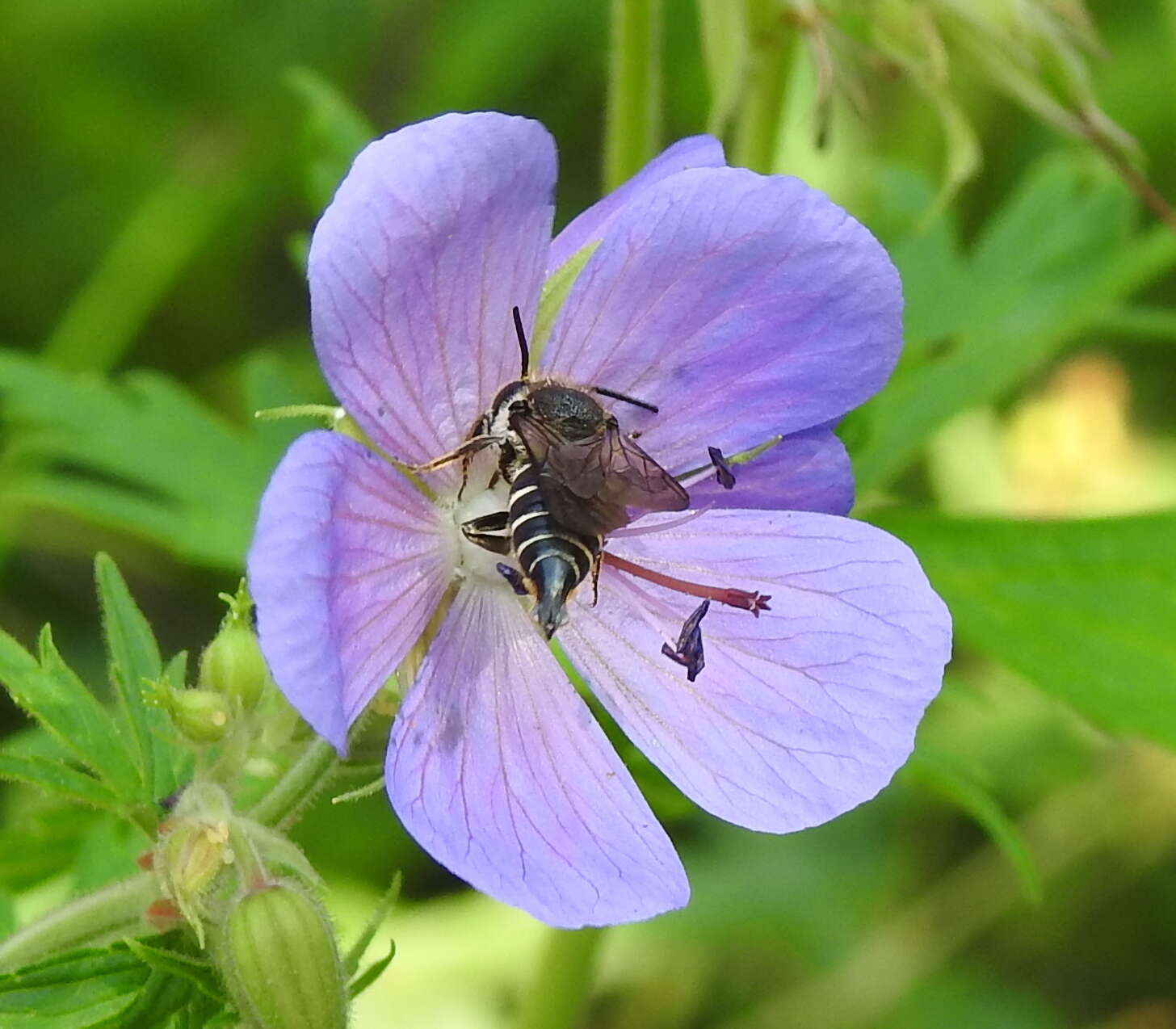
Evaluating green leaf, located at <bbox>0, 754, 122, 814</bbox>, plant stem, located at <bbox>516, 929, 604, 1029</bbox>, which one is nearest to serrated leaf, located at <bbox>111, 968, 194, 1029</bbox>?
green leaf, located at <bbox>0, 754, 122, 814</bbox>

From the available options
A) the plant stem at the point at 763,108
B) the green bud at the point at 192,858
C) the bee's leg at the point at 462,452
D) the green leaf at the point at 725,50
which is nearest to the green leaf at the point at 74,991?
the green bud at the point at 192,858

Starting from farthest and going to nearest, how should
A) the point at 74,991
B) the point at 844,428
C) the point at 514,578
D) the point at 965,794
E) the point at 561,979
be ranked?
the point at 561,979 → the point at 844,428 → the point at 965,794 → the point at 514,578 → the point at 74,991

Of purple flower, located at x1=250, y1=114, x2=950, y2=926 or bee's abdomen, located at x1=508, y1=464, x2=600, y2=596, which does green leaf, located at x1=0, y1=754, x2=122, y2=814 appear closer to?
purple flower, located at x1=250, y1=114, x2=950, y2=926

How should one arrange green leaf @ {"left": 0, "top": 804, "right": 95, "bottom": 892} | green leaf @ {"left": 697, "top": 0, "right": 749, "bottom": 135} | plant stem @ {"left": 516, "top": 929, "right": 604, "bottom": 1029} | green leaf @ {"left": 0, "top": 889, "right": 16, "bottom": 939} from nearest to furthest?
green leaf @ {"left": 0, "top": 889, "right": 16, "bottom": 939} → green leaf @ {"left": 697, "top": 0, "right": 749, "bottom": 135} → green leaf @ {"left": 0, "top": 804, "right": 95, "bottom": 892} → plant stem @ {"left": 516, "top": 929, "right": 604, "bottom": 1029}

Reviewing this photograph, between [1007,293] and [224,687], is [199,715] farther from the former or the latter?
[1007,293]

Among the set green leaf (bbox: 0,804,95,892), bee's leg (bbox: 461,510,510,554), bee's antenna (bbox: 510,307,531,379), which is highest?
bee's antenna (bbox: 510,307,531,379)

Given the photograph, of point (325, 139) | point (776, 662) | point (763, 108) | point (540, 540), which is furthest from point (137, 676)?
point (325, 139)
